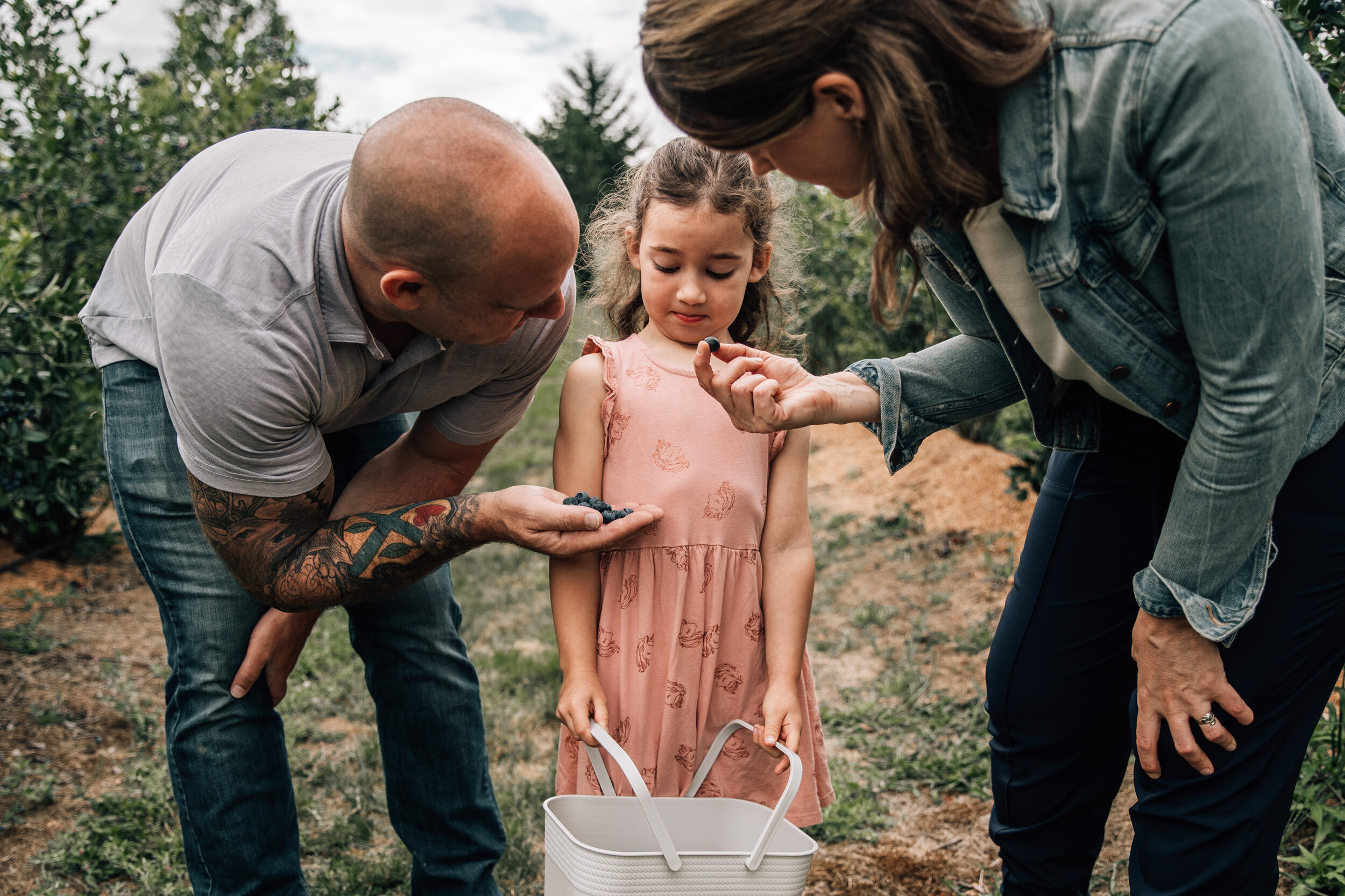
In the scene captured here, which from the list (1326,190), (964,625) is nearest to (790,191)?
(1326,190)

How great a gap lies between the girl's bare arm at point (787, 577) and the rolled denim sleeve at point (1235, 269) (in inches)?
30.5

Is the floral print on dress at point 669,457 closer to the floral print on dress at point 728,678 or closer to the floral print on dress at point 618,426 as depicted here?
the floral print on dress at point 618,426

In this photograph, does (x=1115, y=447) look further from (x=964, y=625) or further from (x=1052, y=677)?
(x=964, y=625)

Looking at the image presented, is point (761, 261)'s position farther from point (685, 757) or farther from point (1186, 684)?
point (1186, 684)

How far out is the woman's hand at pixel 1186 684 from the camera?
1359mm

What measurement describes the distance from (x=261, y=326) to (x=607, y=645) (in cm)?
90

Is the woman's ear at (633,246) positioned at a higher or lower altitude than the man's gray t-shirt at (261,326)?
higher

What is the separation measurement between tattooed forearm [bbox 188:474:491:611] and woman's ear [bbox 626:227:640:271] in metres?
0.66

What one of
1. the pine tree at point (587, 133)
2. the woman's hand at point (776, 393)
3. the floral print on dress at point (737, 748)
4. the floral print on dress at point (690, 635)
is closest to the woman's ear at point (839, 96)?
the woman's hand at point (776, 393)

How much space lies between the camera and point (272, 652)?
196 cm

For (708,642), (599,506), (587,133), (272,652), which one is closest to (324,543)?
(272,652)

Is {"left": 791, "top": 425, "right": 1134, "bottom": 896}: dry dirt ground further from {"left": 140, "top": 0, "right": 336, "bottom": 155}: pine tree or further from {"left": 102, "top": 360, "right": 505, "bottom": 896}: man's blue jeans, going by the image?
{"left": 140, "top": 0, "right": 336, "bottom": 155}: pine tree

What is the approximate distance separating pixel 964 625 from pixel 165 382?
3.27m

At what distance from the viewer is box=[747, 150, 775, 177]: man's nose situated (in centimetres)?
137
